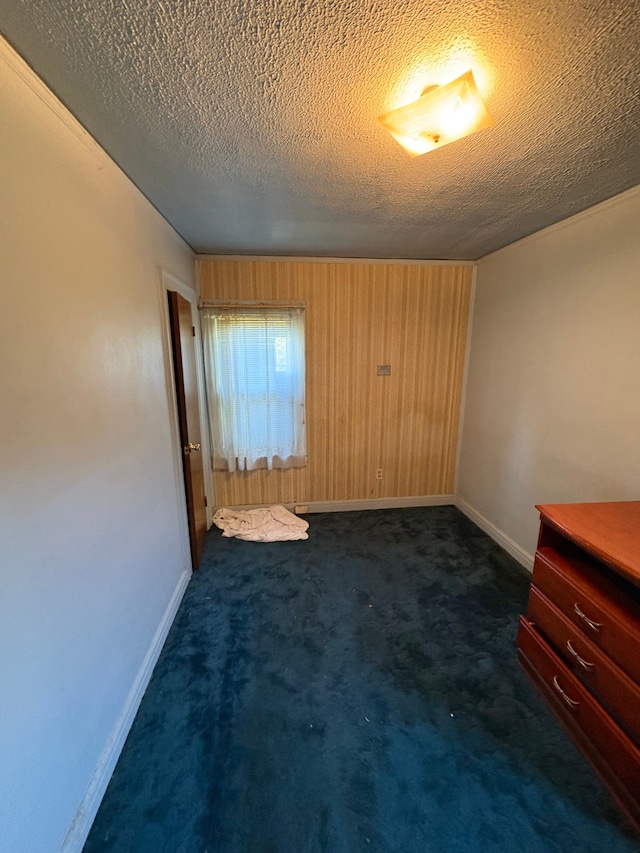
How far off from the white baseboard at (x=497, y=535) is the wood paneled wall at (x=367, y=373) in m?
0.28

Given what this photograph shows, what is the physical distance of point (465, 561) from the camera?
257 cm

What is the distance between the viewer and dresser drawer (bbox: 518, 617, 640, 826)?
44.4 inches

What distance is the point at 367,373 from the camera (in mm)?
3188

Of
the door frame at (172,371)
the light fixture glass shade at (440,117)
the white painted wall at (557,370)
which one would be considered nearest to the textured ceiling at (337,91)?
the light fixture glass shade at (440,117)

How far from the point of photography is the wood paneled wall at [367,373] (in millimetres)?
2969

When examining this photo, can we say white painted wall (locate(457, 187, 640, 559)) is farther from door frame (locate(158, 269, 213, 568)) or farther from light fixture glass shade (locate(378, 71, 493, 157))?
door frame (locate(158, 269, 213, 568))

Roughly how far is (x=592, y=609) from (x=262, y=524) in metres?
2.41

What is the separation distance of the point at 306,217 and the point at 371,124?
3.01 feet

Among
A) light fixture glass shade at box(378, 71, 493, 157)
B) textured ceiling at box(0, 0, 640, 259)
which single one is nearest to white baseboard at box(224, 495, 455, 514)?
textured ceiling at box(0, 0, 640, 259)

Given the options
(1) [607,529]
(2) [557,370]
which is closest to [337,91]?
(1) [607,529]

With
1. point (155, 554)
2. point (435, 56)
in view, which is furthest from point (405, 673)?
point (435, 56)

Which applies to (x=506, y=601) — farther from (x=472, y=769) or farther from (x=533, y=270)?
(x=533, y=270)

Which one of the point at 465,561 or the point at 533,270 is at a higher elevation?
the point at 533,270

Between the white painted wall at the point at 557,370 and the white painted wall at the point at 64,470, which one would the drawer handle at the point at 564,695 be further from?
the white painted wall at the point at 64,470
